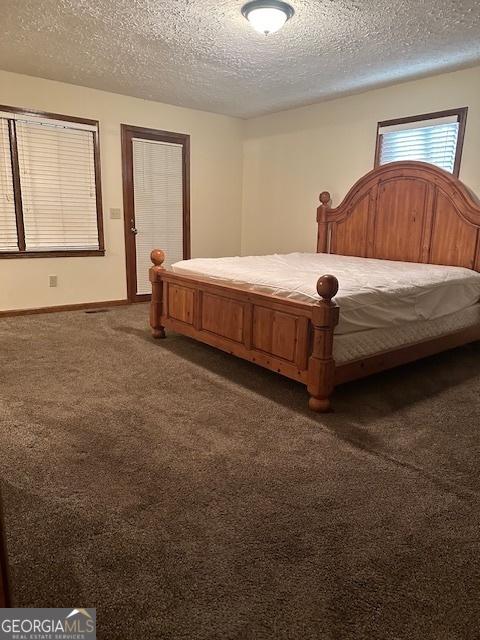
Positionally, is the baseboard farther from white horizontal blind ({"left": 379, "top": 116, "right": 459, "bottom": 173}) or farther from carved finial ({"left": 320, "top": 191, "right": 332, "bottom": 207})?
white horizontal blind ({"left": 379, "top": 116, "right": 459, "bottom": 173})

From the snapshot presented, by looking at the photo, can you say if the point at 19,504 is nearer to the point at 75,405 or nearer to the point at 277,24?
the point at 75,405

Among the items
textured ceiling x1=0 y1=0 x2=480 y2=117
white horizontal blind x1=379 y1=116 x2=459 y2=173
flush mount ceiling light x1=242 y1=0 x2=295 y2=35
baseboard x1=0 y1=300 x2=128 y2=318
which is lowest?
baseboard x1=0 y1=300 x2=128 y2=318

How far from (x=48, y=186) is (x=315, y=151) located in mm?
3066

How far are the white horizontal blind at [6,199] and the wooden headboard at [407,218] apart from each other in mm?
3342

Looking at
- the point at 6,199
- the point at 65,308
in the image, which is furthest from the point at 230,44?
the point at 65,308

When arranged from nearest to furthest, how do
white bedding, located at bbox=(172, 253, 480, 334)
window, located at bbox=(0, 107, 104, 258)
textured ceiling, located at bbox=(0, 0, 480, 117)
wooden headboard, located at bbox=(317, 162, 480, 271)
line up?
white bedding, located at bbox=(172, 253, 480, 334) → textured ceiling, located at bbox=(0, 0, 480, 117) → wooden headboard, located at bbox=(317, 162, 480, 271) → window, located at bbox=(0, 107, 104, 258)

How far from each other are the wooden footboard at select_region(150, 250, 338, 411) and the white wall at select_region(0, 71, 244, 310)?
1561 mm

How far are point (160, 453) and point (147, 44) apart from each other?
3.15 meters

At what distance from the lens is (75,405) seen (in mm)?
2650

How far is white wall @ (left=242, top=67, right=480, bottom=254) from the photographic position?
408cm

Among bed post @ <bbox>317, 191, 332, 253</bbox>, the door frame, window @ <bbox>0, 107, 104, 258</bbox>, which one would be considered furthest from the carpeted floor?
the door frame

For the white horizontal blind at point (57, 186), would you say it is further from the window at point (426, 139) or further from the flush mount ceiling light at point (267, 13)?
the window at point (426, 139)

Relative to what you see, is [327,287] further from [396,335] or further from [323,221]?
[323,221]

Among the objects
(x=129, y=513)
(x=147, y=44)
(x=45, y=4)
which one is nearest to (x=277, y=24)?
(x=147, y=44)
